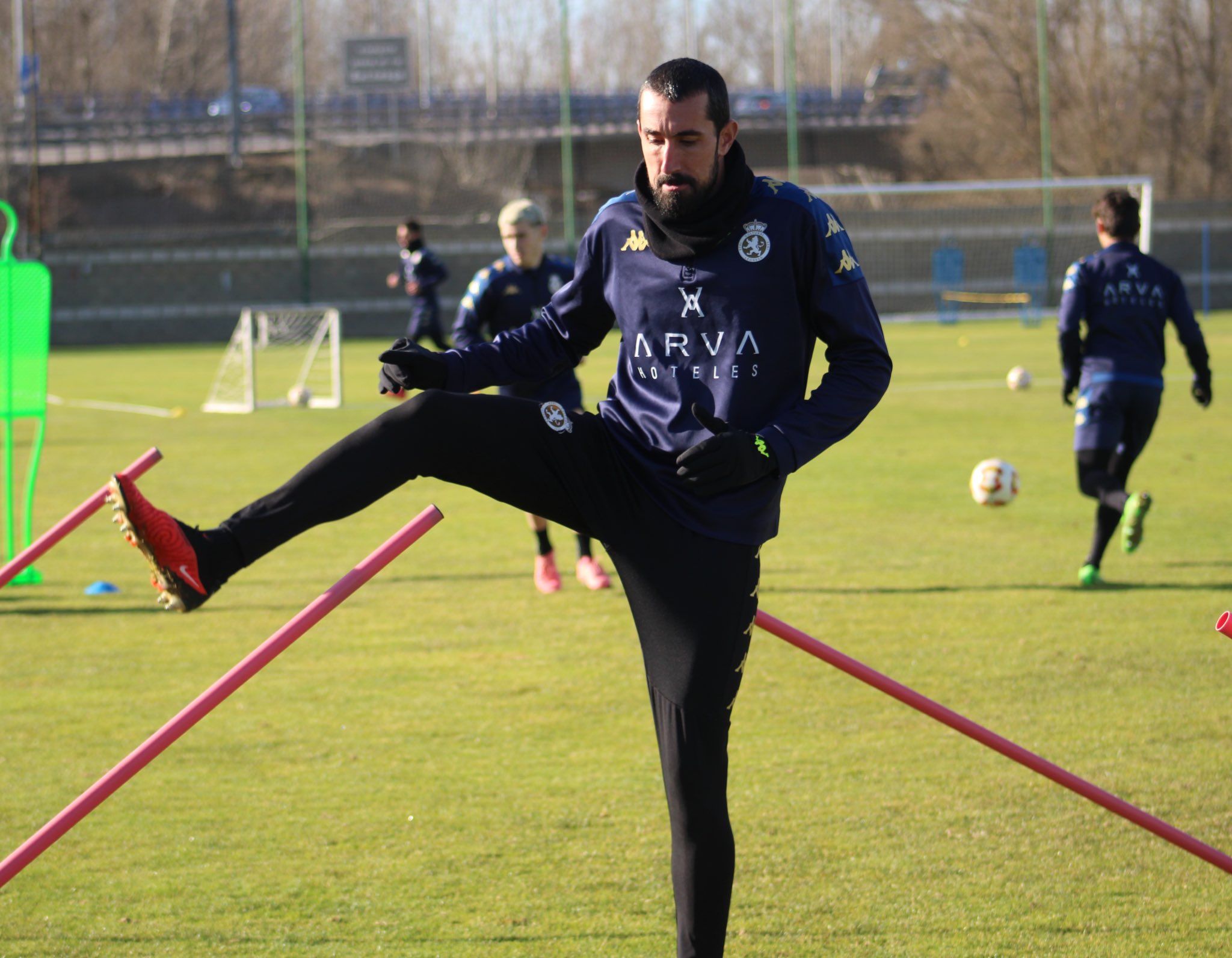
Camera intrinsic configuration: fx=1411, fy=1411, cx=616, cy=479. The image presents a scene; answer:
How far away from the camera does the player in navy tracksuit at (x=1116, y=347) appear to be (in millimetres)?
7871

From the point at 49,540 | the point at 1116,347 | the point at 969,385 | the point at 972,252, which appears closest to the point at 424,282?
the point at 969,385

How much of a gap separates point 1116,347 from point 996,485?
1827mm

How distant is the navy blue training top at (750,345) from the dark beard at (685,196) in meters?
0.10

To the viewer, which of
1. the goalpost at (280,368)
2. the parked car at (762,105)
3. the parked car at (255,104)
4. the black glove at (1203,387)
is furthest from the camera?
the parked car at (255,104)

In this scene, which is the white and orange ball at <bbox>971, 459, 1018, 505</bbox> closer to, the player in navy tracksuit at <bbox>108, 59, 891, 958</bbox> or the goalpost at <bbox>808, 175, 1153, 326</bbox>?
the player in navy tracksuit at <bbox>108, 59, 891, 958</bbox>

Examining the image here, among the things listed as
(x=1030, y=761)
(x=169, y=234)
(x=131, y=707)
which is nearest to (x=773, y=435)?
(x=1030, y=761)

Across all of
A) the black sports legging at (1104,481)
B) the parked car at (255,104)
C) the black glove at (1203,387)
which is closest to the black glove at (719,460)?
the black sports legging at (1104,481)

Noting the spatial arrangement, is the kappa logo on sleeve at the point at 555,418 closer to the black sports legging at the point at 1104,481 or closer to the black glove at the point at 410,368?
the black glove at the point at 410,368

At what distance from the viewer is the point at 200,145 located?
2003 inches

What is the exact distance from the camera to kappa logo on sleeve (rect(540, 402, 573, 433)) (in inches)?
125

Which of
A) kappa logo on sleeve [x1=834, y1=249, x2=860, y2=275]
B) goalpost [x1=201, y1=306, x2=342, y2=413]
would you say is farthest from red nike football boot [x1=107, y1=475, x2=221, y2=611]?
goalpost [x1=201, y1=306, x2=342, y2=413]

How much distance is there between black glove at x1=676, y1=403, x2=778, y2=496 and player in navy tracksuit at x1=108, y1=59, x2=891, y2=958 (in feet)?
0.05

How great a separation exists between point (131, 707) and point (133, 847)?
5.19 feet

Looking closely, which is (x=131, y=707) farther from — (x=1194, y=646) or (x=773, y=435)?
(x=1194, y=646)
